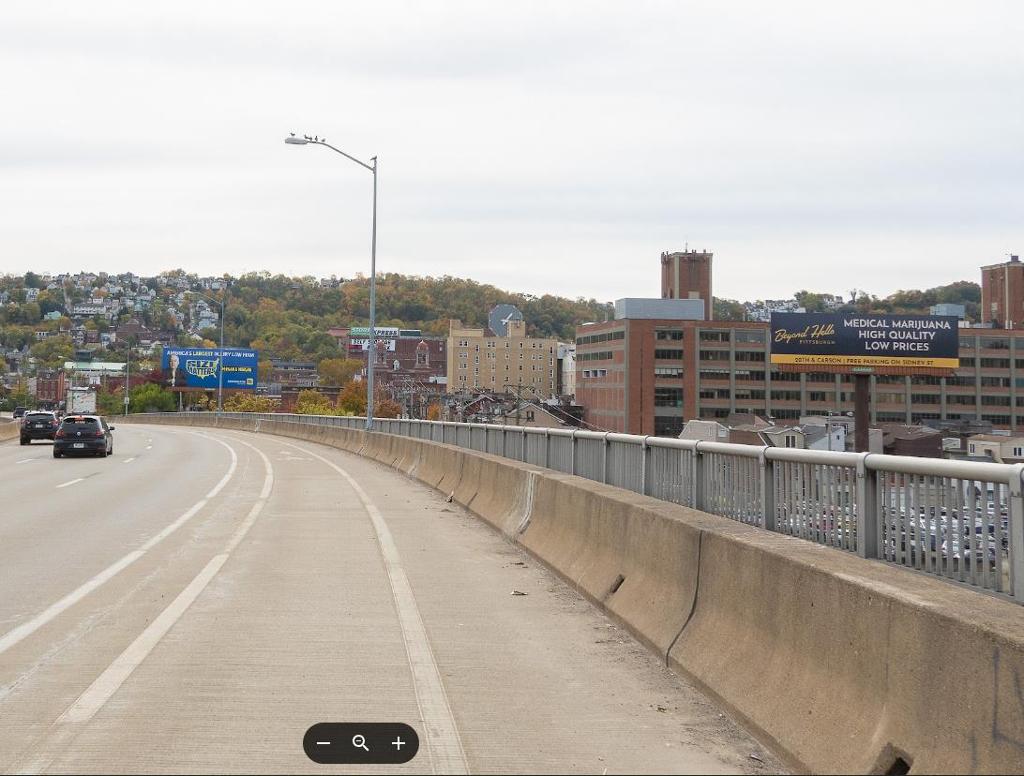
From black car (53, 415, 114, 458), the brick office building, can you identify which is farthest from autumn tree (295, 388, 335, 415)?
black car (53, 415, 114, 458)

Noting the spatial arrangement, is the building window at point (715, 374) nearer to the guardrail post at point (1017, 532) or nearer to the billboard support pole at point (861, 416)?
the billboard support pole at point (861, 416)

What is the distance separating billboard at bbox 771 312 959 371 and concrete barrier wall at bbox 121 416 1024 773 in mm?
94766

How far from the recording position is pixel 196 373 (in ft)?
281

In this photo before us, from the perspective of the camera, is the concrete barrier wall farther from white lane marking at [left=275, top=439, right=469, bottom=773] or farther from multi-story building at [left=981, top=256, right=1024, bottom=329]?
multi-story building at [left=981, top=256, right=1024, bottom=329]

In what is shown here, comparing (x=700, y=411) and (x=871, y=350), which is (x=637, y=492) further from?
(x=700, y=411)

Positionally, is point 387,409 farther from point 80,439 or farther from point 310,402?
point 80,439

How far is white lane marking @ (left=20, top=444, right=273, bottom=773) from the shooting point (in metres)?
6.00

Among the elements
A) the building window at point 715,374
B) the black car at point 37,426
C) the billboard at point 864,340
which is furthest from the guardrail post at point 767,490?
the building window at point 715,374

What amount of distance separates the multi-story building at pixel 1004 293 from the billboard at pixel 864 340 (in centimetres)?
6866

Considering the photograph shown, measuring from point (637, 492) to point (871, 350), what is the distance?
93.8 m

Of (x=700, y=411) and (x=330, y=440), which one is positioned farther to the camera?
(x=700, y=411)

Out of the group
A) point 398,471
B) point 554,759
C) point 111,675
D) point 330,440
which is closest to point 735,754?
point 554,759

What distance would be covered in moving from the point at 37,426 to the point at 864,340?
2816 inches

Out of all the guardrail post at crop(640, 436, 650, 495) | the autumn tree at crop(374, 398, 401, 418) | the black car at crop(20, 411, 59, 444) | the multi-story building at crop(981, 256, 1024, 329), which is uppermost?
the multi-story building at crop(981, 256, 1024, 329)
